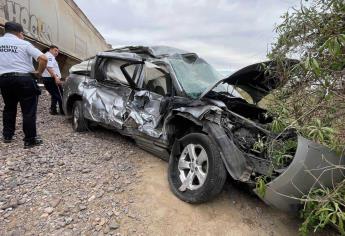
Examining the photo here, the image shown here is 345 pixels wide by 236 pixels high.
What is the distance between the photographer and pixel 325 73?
308cm

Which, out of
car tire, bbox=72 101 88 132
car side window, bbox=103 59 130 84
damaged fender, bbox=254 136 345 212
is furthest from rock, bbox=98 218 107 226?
car tire, bbox=72 101 88 132

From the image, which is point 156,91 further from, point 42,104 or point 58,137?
point 42,104

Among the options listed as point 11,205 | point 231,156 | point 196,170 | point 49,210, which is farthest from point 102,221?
point 231,156

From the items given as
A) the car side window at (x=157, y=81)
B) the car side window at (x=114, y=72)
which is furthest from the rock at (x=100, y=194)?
the car side window at (x=114, y=72)

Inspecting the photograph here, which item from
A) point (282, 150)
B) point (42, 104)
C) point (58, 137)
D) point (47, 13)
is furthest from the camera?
point (47, 13)

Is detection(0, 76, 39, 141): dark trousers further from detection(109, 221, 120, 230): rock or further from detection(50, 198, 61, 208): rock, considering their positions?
detection(109, 221, 120, 230): rock

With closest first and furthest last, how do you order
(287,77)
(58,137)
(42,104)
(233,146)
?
(233,146)
(287,77)
(58,137)
(42,104)

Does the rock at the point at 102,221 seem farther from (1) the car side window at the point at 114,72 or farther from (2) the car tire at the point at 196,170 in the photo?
(1) the car side window at the point at 114,72

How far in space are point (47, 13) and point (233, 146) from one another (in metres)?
8.12

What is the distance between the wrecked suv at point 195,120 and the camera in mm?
2875

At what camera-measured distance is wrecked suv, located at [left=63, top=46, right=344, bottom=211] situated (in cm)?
288

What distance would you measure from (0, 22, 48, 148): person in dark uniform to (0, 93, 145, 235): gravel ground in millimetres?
532

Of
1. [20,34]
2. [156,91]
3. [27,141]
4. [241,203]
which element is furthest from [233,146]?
[20,34]

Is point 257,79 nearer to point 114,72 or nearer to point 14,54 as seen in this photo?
point 114,72
